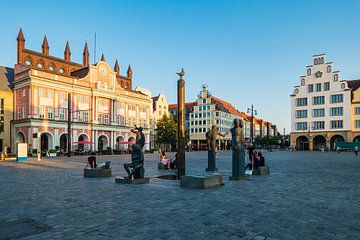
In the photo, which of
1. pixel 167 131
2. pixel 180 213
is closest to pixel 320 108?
pixel 167 131

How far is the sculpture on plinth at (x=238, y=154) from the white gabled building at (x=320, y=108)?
199 feet

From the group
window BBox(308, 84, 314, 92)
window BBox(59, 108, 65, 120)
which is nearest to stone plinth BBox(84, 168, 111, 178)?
window BBox(59, 108, 65, 120)

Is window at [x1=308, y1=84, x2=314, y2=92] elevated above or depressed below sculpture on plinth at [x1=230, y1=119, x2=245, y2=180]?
above

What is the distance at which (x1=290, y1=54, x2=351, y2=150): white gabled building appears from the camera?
6406cm

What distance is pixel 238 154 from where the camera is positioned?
42.5 ft

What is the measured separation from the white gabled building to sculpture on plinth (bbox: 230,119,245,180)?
60603mm

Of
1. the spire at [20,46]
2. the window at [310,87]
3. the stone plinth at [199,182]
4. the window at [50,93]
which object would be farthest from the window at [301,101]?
the stone plinth at [199,182]

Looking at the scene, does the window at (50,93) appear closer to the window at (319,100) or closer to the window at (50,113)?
the window at (50,113)

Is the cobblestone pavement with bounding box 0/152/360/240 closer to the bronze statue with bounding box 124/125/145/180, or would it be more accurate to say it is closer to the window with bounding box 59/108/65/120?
the bronze statue with bounding box 124/125/145/180

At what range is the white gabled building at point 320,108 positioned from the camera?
210 feet

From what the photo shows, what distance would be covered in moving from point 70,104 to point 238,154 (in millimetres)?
45012

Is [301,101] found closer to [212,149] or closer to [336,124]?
[336,124]

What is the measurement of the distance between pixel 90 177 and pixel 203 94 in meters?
76.4

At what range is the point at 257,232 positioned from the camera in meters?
5.11
